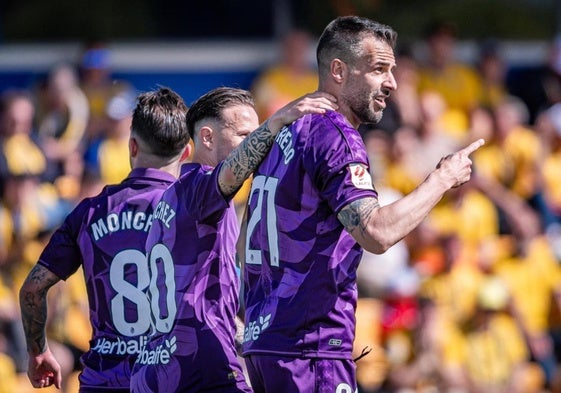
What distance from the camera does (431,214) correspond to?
44.1 feet

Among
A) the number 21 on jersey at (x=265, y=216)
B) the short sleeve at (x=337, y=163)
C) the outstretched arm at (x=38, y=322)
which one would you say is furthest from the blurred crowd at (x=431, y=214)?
the short sleeve at (x=337, y=163)

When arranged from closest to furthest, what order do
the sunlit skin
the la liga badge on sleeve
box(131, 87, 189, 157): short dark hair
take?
the la liga badge on sleeve, the sunlit skin, box(131, 87, 189, 157): short dark hair

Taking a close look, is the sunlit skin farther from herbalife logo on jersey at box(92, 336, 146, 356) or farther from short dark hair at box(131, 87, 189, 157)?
herbalife logo on jersey at box(92, 336, 146, 356)

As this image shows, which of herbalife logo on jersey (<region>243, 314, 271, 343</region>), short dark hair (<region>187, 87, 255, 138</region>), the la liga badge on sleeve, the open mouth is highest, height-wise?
the open mouth

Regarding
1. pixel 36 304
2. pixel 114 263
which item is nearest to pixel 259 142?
pixel 114 263

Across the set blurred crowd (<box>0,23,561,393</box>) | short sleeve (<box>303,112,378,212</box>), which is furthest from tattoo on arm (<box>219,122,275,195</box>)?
blurred crowd (<box>0,23,561,393</box>)

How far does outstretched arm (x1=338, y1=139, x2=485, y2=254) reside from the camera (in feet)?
17.5

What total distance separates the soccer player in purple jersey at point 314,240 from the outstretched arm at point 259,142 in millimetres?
38

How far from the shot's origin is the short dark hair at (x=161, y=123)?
6516mm

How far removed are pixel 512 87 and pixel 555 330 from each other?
3862 millimetres

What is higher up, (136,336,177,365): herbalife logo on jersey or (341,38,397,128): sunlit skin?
(341,38,397,128): sunlit skin

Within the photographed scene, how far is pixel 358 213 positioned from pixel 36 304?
209 centimetres

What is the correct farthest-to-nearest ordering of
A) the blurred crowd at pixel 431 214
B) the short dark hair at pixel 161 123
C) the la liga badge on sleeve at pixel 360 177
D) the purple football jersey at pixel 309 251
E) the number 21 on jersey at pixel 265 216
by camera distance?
the blurred crowd at pixel 431 214 < the short dark hair at pixel 161 123 < the number 21 on jersey at pixel 265 216 < the purple football jersey at pixel 309 251 < the la liga badge on sleeve at pixel 360 177

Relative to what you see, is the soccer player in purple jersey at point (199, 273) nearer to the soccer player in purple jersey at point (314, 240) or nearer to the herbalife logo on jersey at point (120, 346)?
the soccer player in purple jersey at point (314, 240)
